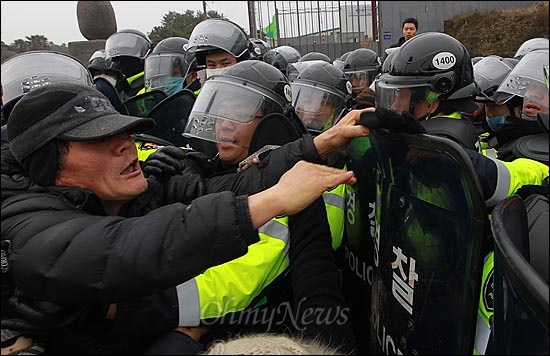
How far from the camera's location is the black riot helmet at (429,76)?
7.00 feet

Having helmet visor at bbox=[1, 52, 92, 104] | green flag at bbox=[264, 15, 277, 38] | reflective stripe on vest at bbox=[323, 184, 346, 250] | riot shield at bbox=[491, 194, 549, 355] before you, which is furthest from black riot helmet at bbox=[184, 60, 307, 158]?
green flag at bbox=[264, 15, 277, 38]

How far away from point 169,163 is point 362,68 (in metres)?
4.36

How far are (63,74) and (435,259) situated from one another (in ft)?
6.92

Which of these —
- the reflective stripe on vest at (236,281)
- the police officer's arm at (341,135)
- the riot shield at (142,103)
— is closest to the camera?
the reflective stripe on vest at (236,281)

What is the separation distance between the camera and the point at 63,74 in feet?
8.45

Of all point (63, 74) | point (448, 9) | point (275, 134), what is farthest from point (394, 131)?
point (448, 9)

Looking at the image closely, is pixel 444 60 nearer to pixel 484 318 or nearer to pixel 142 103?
pixel 484 318

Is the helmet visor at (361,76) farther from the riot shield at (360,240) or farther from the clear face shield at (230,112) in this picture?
the riot shield at (360,240)

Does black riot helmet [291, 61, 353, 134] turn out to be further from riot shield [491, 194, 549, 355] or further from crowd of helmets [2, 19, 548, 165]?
riot shield [491, 194, 549, 355]

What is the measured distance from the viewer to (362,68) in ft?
19.3

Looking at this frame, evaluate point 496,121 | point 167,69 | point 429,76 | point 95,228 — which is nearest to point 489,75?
point 496,121

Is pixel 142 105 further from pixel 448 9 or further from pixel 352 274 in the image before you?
pixel 448 9

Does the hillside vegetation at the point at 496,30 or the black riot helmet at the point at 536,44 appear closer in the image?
the black riot helmet at the point at 536,44

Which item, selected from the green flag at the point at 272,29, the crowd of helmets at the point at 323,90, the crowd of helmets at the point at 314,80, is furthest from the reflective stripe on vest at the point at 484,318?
the green flag at the point at 272,29
